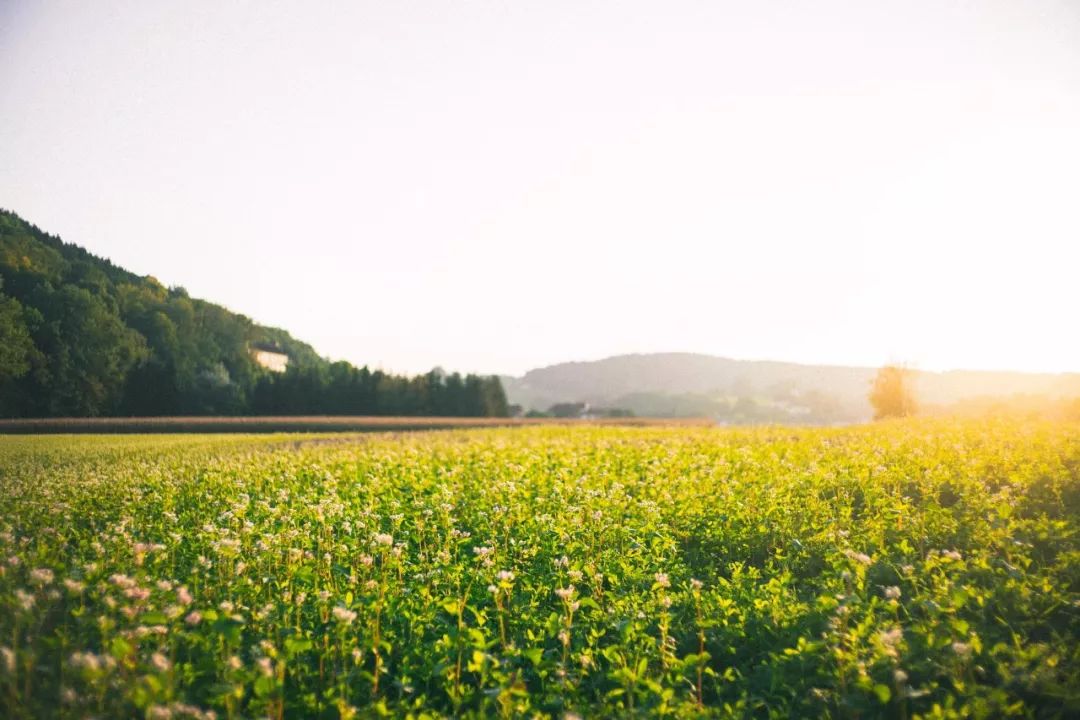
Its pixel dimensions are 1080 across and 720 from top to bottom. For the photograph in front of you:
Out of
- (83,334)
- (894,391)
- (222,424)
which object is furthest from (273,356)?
(894,391)

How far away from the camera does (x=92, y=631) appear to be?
12.1 feet

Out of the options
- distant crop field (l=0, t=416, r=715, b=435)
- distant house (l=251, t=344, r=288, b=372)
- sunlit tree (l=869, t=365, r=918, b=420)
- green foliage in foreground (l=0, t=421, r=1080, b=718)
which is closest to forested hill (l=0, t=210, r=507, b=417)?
distant crop field (l=0, t=416, r=715, b=435)

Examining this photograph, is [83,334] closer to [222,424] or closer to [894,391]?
[222,424]

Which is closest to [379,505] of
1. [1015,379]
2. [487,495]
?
[487,495]

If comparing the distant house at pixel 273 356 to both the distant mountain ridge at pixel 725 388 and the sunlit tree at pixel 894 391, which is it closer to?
the distant mountain ridge at pixel 725 388

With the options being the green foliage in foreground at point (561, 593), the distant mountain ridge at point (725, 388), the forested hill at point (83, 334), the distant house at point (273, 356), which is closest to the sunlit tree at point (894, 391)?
the distant mountain ridge at point (725, 388)

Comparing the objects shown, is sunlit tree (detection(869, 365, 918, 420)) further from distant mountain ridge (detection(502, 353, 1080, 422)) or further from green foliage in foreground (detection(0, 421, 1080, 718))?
green foliage in foreground (detection(0, 421, 1080, 718))

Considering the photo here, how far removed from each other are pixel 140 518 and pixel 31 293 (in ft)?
20.5

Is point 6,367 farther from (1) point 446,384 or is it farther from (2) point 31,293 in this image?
(1) point 446,384

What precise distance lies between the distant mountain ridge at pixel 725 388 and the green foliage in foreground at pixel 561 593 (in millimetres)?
44240

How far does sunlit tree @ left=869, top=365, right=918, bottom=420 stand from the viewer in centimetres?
4100

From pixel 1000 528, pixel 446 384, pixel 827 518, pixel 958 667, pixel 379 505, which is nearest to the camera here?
pixel 958 667

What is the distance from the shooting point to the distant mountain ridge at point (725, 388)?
232 feet

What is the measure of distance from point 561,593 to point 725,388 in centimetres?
14742
